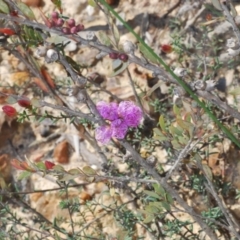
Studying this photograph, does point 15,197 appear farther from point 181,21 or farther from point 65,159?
point 181,21

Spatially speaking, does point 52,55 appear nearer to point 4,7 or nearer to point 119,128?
point 4,7

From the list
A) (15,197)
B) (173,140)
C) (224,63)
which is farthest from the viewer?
(224,63)

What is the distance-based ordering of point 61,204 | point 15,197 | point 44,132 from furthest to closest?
1. point 44,132
2. point 15,197
3. point 61,204

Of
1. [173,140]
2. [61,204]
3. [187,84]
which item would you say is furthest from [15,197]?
[187,84]

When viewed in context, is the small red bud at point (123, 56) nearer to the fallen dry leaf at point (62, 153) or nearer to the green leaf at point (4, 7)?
the green leaf at point (4, 7)

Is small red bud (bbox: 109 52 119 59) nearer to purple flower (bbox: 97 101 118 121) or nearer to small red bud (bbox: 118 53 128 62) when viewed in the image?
small red bud (bbox: 118 53 128 62)

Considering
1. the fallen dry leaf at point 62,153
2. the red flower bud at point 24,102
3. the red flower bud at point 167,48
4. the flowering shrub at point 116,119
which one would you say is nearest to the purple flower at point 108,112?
the flowering shrub at point 116,119

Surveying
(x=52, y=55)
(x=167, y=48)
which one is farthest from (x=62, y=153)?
(x=52, y=55)
